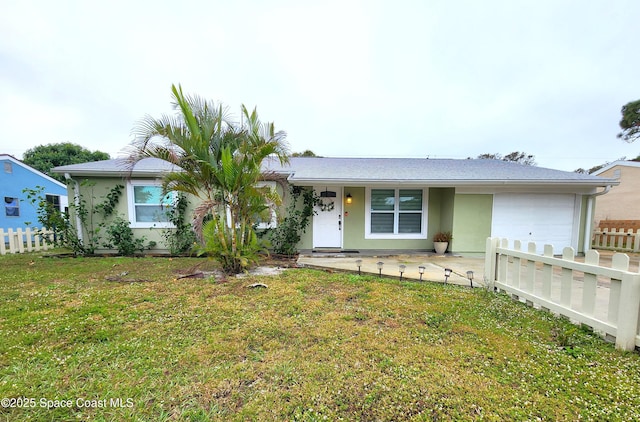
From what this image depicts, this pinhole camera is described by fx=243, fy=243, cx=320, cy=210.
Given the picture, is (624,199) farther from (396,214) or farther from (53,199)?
(53,199)

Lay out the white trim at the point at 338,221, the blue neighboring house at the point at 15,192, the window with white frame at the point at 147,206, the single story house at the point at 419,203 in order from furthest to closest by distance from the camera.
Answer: the blue neighboring house at the point at 15,192 → the white trim at the point at 338,221 → the window with white frame at the point at 147,206 → the single story house at the point at 419,203

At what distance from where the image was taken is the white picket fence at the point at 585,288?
227cm

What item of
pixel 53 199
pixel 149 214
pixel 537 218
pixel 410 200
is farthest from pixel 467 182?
pixel 53 199

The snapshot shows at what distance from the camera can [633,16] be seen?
24.0ft

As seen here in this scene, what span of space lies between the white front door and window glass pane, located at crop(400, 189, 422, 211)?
80.1 inches

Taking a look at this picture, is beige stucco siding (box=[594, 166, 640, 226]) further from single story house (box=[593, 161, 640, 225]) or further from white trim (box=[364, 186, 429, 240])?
white trim (box=[364, 186, 429, 240])

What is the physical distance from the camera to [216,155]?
16.3ft

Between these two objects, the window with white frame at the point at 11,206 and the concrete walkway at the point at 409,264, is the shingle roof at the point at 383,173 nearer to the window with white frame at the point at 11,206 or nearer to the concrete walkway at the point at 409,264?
the concrete walkway at the point at 409,264

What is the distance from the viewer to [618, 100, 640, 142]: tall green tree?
1330 centimetres

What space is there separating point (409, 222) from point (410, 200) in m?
0.72

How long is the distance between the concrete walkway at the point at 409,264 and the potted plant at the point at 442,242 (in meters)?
0.26

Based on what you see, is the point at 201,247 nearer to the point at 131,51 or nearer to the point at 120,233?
the point at 120,233

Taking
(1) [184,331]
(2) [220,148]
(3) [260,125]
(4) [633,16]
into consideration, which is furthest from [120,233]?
(4) [633,16]

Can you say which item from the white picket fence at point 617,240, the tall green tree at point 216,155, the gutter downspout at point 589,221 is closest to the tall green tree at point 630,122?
the white picket fence at point 617,240
